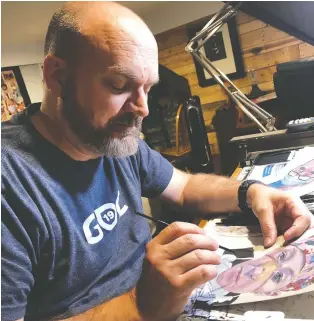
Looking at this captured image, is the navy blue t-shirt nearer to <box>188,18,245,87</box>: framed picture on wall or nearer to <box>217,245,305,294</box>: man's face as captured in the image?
<box>217,245,305,294</box>: man's face

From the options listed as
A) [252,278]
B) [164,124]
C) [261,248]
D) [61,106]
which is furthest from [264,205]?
[164,124]

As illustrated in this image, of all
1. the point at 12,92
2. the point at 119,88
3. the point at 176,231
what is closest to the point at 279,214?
the point at 176,231

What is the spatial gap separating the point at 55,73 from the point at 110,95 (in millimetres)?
130

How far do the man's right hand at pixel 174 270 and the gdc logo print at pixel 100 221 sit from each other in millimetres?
192

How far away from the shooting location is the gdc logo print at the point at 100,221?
76 cm

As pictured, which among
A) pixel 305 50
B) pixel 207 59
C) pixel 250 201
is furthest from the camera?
pixel 305 50

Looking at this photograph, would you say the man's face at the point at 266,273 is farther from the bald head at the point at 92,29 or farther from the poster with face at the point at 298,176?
the bald head at the point at 92,29

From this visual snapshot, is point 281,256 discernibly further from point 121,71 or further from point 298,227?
point 121,71

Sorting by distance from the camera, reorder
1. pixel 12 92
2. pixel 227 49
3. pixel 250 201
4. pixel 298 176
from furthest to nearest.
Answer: pixel 12 92
pixel 227 49
pixel 298 176
pixel 250 201

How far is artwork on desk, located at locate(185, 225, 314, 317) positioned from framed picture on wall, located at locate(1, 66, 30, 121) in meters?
3.47

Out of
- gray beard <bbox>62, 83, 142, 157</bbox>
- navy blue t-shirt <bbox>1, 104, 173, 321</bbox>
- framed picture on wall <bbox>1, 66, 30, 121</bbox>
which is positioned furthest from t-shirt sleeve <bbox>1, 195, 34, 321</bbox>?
framed picture on wall <bbox>1, 66, 30, 121</bbox>

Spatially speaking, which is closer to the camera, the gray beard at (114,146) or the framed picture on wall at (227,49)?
the gray beard at (114,146)

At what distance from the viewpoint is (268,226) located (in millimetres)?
782

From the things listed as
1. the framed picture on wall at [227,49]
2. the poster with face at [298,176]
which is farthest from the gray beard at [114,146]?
the framed picture on wall at [227,49]
